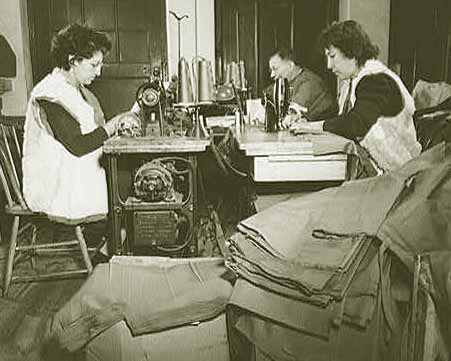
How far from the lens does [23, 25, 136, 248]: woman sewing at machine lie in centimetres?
338

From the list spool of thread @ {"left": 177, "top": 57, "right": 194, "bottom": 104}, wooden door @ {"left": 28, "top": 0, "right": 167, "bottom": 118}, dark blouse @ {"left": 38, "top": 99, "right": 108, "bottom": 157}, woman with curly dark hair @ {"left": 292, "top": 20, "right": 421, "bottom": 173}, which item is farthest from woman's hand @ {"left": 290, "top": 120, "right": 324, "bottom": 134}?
wooden door @ {"left": 28, "top": 0, "right": 167, "bottom": 118}

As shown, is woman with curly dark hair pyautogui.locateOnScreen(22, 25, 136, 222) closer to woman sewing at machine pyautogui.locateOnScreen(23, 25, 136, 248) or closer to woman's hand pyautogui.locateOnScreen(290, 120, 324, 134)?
woman sewing at machine pyautogui.locateOnScreen(23, 25, 136, 248)

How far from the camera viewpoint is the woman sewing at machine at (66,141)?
3381 mm

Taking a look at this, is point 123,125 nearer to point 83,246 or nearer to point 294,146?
point 83,246

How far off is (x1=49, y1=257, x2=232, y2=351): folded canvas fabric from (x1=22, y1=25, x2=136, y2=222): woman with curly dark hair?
57.2 inches

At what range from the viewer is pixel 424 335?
1373 millimetres

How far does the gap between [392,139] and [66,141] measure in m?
1.76

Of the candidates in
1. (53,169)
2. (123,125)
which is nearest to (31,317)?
(53,169)

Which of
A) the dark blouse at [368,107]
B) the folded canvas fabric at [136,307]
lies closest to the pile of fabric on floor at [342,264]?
the folded canvas fabric at [136,307]

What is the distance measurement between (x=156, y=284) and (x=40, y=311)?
1432mm

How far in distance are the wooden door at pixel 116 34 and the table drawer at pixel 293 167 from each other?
3460 mm

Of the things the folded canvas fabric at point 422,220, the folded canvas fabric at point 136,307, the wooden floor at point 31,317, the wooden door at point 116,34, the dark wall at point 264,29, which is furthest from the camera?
the dark wall at point 264,29

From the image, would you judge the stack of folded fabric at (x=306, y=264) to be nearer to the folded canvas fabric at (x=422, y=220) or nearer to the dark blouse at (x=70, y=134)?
the folded canvas fabric at (x=422, y=220)

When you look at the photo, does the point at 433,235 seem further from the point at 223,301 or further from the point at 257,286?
the point at 223,301
